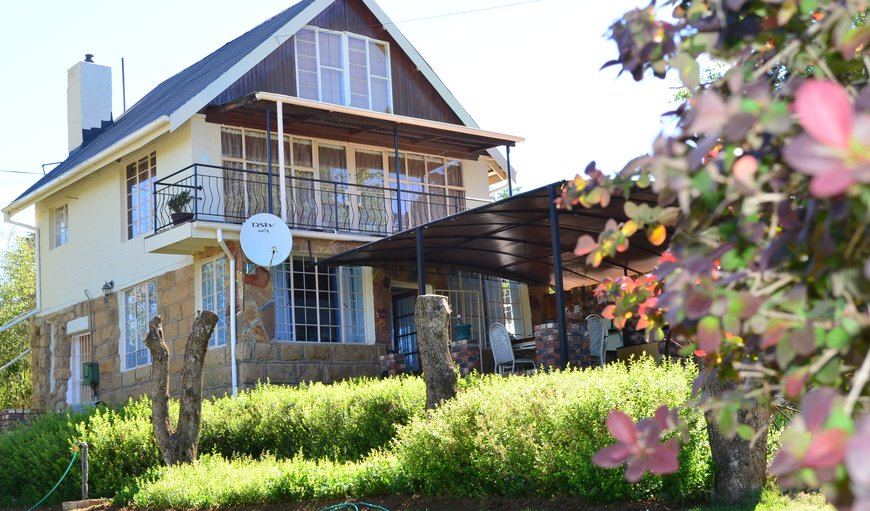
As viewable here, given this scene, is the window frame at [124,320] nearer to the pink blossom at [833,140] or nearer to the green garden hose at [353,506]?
the green garden hose at [353,506]

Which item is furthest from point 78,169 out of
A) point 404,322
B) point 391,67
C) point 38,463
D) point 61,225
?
point 38,463

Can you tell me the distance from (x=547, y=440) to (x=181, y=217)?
9101 mm

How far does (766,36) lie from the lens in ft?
7.22

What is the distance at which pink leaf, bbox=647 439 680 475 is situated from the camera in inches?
78.4

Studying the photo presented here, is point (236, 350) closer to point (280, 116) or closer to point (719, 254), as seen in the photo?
point (280, 116)

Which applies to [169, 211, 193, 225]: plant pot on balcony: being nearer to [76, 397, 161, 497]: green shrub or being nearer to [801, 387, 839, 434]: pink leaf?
[76, 397, 161, 497]: green shrub

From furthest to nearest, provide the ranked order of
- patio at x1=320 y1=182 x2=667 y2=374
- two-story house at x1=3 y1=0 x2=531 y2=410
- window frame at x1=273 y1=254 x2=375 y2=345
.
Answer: window frame at x1=273 y1=254 x2=375 y2=345, two-story house at x1=3 y1=0 x2=531 y2=410, patio at x1=320 y1=182 x2=667 y2=374

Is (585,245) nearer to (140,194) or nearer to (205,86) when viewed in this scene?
(205,86)

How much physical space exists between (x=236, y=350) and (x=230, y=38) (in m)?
8.87

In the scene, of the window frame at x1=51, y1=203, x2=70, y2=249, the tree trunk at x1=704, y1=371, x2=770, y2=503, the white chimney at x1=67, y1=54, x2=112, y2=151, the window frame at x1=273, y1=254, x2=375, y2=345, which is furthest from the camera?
the white chimney at x1=67, y1=54, x2=112, y2=151

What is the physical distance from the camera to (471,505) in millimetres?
7656

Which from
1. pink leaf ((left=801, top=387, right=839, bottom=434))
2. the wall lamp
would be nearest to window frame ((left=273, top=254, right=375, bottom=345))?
the wall lamp

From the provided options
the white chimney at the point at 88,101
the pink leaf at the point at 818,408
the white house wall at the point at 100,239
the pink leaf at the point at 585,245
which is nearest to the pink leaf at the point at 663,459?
the pink leaf at the point at 818,408

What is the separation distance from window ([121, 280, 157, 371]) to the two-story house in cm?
4
